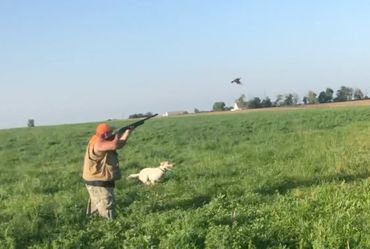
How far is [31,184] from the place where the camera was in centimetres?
1418

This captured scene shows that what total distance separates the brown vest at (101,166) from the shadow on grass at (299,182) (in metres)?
3.07

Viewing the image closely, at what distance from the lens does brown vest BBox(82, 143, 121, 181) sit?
9.93 metres

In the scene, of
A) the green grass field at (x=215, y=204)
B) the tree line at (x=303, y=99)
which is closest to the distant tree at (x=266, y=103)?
the tree line at (x=303, y=99)

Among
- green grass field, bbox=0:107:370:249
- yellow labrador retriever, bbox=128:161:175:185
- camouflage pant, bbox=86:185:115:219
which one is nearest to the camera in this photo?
green grass field, bbox=0:107:370:249

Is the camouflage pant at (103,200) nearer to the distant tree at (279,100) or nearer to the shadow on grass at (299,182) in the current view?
the shadow on grass at (299,182)

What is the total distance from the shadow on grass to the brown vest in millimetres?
3071

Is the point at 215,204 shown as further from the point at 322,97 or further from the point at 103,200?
the point at 322,97

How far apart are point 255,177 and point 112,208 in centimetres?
416

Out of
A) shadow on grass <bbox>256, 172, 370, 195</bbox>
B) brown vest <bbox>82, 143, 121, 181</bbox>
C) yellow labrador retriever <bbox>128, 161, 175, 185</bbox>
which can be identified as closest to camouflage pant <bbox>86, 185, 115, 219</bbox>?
brown vest <bbox>82, 143, 121, 181</bbox>

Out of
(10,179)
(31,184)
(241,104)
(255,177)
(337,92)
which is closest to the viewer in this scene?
(255,177)

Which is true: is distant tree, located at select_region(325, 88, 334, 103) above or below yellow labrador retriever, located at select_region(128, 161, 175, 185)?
above

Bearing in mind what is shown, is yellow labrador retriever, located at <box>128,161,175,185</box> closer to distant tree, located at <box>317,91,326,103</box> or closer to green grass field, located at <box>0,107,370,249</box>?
green grass field, located at <box>0,107,370,249</box>

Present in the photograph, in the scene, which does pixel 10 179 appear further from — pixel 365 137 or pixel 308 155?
pixel 365 137

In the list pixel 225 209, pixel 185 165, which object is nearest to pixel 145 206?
pixel 225 209
